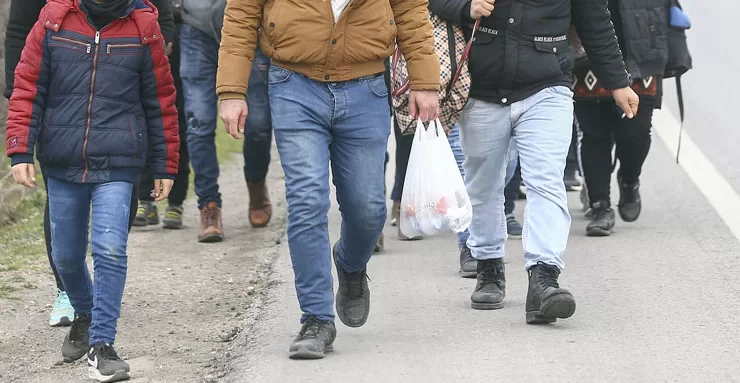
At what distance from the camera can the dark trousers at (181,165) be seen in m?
9.05

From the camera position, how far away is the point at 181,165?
9.48m

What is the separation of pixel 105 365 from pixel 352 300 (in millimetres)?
1075

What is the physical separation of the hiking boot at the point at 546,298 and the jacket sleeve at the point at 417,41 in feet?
3.09

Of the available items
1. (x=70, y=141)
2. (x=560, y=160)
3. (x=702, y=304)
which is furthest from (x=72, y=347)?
(x=702, y=304)

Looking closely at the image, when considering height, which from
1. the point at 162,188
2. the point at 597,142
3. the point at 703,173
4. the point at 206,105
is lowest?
the point at 703,173

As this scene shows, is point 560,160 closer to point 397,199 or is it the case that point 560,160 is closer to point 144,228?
point 397,199

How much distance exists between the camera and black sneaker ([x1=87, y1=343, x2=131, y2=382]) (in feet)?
18.7

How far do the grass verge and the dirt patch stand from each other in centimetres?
8

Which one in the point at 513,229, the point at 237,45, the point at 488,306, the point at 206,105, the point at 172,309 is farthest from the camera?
the point at 206,105

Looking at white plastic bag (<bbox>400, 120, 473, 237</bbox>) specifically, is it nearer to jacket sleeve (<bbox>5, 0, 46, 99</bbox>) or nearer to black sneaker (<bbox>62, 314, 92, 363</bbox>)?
black sneaker (<bbox>62, 314, 92, 363</bbox>)

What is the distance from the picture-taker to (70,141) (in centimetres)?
571

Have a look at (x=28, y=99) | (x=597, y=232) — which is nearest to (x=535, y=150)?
(x=28, y=99)

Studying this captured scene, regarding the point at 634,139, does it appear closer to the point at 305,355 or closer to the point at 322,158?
the point at 322,158

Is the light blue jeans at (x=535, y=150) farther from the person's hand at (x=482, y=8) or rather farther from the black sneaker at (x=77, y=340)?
the black sneaker at (x=77, y=340)
